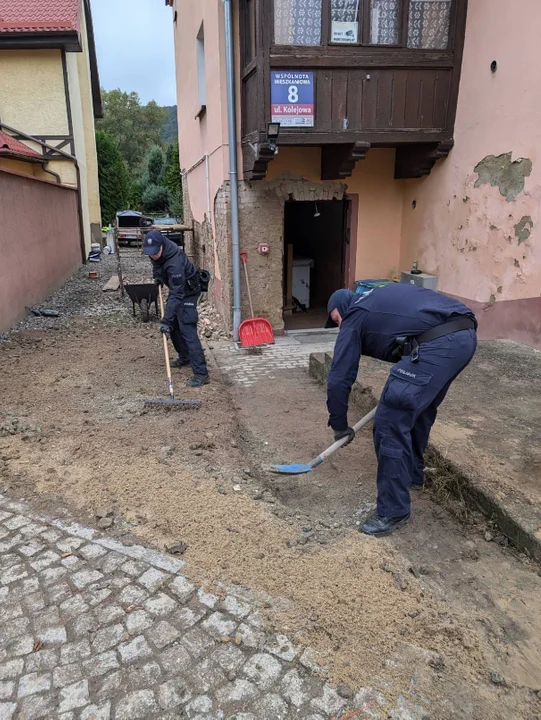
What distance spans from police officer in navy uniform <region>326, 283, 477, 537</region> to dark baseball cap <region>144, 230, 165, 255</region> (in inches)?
130

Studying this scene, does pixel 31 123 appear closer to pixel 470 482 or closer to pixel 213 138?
pixel 213 138

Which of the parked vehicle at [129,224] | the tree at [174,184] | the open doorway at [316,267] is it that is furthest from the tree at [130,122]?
the open doorway at [316,267]

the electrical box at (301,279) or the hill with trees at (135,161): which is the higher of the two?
the hill with trees at (135,161)

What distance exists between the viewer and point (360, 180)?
350 inches

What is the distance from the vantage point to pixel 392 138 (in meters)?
7.47

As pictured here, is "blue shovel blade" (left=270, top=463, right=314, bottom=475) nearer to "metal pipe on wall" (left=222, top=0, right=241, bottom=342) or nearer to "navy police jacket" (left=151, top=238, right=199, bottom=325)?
"navy police jacket" (left=151, top=238, right=199, bottom=325)

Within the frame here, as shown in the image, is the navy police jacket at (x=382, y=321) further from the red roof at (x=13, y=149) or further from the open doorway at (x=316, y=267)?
the red roof at (x=13, y=149)

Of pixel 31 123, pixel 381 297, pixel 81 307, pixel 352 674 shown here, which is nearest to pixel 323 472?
pixel 381 297

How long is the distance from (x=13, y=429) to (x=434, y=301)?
3.85 m

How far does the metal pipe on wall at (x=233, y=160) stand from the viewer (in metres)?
7.46

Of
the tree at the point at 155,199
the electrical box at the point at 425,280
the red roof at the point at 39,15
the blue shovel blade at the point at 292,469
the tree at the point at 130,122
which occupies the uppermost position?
the tree at the point at 130,122

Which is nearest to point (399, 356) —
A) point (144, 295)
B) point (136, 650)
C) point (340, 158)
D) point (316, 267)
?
point (136, 650)

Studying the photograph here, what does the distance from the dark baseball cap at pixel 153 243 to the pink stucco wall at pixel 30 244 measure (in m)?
3.86

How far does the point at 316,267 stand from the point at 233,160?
4.94 metres
